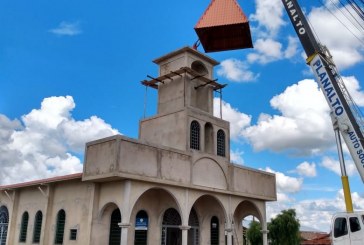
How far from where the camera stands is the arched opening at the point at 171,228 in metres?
21.6

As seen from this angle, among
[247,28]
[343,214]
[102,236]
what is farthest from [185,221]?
[247,28]

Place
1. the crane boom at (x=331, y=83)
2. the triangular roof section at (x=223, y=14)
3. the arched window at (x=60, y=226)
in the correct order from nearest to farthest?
1. the crane boom at (x=331, y=83)
2. the arched window at (x=60, y=226)
3. the triangular roof section at (x=223, y=14)

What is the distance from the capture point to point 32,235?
23.2 m

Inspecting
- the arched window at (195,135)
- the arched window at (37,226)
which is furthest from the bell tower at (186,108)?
the arched window at (37,226)

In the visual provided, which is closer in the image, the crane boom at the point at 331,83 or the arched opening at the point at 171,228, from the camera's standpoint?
the crane boom at the point at 331,83

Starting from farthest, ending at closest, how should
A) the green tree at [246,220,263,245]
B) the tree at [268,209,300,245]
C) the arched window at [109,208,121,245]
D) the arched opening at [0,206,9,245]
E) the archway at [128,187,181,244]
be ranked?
the green tree at [246,220,263,245], the tree at [268,209,300,245], the arched opening at [0,206,9,245], the archway at [128,187,181,244], the arched window at [109,208,121,245]

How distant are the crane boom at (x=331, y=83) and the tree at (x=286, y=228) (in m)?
22.8

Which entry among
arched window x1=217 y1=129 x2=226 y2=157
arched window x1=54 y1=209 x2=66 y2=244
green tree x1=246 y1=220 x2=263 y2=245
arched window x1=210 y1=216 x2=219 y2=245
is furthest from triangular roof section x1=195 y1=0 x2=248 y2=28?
green tree x1=246 y1=220 x2=263 y2=245

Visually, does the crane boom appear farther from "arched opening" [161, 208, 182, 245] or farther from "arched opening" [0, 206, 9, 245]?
"arched opening" [0, 206, 9, 245]

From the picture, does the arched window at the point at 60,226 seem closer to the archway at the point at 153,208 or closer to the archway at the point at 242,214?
the archway at the point at 153,208

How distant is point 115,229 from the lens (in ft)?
65.1

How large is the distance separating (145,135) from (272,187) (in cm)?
931

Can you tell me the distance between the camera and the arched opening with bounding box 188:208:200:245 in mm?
23219

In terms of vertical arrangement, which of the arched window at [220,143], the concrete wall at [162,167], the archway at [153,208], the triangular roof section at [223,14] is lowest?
the archway at [153,208]
